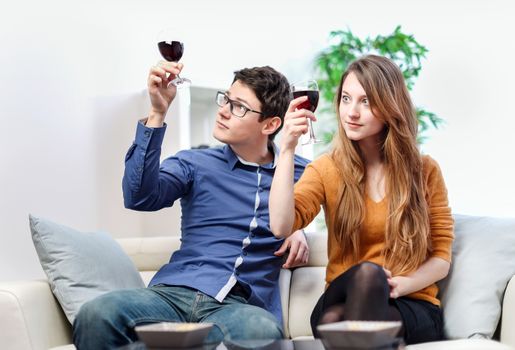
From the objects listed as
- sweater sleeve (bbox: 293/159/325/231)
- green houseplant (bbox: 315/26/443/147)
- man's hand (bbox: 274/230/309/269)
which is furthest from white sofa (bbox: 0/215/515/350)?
green houseplant (bbox: 315/26/443/147)

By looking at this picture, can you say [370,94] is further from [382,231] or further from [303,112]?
[382,231]

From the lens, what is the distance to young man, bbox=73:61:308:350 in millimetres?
2004

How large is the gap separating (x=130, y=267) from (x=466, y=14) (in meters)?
3.75

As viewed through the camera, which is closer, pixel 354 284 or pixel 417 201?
pixel 354 284

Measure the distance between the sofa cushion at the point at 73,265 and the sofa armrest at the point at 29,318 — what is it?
0.05m

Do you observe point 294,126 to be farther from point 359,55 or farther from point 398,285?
point 359,55

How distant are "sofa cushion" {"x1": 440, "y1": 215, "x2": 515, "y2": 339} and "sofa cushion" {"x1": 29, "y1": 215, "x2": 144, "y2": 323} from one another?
1050 millimetres

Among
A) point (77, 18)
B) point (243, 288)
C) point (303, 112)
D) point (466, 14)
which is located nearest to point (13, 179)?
point (77, 18)

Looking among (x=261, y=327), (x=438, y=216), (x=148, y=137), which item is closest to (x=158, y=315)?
(x=261, y=327)

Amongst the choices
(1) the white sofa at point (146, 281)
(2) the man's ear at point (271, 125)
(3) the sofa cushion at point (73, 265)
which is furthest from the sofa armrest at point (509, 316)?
(3) the sofa cushion at point (73, 265)

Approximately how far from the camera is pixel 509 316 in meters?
2.15

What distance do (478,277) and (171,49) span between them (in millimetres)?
1173

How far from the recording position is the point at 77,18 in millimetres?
3740

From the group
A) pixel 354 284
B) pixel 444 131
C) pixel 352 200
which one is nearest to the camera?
pixel 354 284
